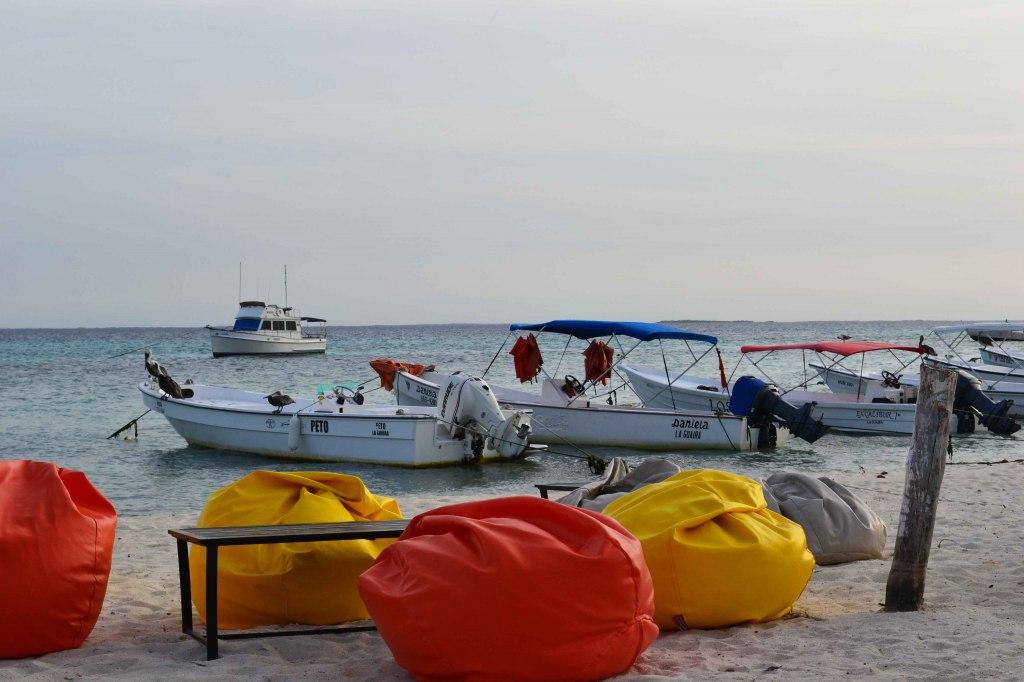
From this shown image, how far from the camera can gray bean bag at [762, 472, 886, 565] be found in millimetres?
7578

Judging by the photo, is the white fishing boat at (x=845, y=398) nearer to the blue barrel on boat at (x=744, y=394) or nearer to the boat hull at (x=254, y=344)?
the blue barrel on boat at (x=744, y=394)

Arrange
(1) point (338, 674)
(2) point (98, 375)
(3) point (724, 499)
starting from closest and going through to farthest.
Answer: (1) point (338, 674) → (3) point (724, 499) → (2) point (98, 375)

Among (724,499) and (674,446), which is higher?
(724,499)

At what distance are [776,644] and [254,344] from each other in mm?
56555

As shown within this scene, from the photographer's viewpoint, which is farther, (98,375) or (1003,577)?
(98,375)

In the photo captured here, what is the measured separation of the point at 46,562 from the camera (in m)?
5.21

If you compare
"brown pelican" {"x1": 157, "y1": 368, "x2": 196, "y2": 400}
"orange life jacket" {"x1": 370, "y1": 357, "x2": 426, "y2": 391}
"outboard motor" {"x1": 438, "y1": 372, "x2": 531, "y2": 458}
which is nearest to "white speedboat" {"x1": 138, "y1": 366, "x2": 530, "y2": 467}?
"outboard motor" {"x1": 438, "y1": 372, "x2": 531, "y2": 458}

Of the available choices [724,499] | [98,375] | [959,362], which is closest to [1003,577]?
[724,499]

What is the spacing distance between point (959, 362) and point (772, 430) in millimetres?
10947

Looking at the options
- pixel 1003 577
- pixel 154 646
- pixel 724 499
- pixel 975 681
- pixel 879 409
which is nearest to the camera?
pixel 975 681

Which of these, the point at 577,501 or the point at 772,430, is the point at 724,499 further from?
the point at 772,430

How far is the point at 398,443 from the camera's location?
17.8 metres

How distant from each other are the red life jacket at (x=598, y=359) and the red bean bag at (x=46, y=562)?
53.1ft

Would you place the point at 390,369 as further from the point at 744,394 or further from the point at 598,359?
the point at 744,394
